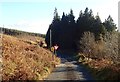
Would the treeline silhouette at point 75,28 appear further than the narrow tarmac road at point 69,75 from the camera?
Yes

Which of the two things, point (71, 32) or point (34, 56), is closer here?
point (34, 56)

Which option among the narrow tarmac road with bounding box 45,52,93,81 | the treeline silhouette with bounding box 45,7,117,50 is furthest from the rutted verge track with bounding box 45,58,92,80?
the treeline silhouette with bounding box 45,7,117,50

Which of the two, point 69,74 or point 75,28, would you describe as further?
point 75,28

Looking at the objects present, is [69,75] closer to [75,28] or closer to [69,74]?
[69,74]

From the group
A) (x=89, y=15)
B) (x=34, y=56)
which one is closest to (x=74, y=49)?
(x=89, y=15)

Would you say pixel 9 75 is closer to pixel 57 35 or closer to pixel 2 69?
pixel 2 69

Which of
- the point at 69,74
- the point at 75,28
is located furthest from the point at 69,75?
the point at 75,28

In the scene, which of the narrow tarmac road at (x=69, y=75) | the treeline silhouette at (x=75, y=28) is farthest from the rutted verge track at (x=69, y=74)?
the treeline silhouette at (x=75, y=28)

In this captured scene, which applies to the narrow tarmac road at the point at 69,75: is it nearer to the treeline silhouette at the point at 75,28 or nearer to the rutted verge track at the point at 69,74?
the rutted verge track at the point at 69,74

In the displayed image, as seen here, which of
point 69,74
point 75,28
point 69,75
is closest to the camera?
point 69,75

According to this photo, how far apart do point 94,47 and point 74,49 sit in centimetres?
3345

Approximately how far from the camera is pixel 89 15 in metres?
98.8

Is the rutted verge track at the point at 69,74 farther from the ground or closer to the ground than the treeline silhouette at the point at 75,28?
closer to the ground

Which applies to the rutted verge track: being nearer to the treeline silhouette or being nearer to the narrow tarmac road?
the narrow tarmac road
